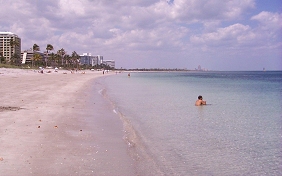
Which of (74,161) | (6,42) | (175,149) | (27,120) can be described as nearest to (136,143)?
(175,149)

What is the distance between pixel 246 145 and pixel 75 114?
23.3 feet

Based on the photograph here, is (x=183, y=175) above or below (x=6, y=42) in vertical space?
below

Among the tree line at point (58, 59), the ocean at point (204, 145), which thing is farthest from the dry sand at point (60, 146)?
the tree line at point (58, 59)

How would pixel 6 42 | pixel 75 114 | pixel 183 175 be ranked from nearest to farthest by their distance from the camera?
pixel 183 175 < pixel 75 114 < pixel 6 42

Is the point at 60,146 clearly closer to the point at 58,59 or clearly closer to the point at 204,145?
the point at 204,145

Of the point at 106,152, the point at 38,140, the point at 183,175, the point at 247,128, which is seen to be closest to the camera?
the point at 183,175

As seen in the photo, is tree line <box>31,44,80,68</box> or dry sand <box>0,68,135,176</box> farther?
tree line <box>31,44,80,68</box>

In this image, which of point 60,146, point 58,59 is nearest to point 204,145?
point 60,146

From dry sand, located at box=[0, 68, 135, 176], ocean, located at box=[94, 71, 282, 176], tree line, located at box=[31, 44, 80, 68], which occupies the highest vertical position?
tree line, located at box=[31, 44, 80, 68]

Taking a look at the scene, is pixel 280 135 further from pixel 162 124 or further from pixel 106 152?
pixel 106 152

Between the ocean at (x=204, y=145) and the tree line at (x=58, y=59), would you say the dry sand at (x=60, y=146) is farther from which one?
the tree line at (x=58, y=59)

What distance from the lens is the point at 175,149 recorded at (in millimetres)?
7473

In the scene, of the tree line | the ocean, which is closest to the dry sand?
the ocean

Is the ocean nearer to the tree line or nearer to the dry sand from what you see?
the dry sand
